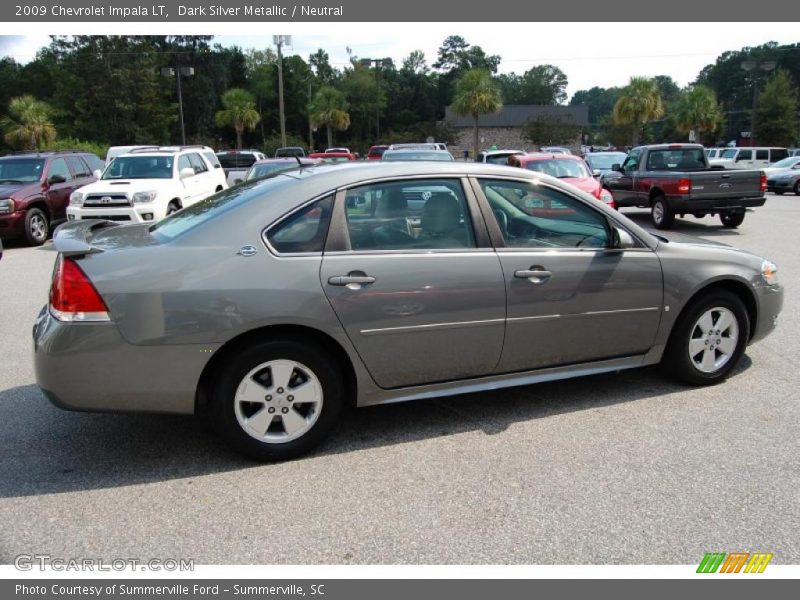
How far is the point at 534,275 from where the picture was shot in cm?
422

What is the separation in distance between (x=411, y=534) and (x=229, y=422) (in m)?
1.21

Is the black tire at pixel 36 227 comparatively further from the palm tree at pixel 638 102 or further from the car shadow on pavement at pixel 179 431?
the palm tree at pixel 638 102

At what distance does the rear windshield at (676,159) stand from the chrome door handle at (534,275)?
1212cm

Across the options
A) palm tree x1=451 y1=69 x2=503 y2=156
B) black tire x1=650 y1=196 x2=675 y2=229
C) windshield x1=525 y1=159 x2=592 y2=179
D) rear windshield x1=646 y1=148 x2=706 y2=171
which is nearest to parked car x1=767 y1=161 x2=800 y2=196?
rear windshield x1=646 y1=148 x2=706 y2=171

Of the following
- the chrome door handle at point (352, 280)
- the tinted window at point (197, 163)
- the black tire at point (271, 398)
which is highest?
the tinted window at point (197, 163)

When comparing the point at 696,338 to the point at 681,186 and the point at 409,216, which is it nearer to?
the point at 409,216

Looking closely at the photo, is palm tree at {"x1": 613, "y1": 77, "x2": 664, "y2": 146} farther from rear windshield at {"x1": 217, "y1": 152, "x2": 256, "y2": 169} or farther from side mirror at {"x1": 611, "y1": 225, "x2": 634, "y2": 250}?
side mirror at {"x1": 611, "y1": 225, "x2": 634, "y2": 250}

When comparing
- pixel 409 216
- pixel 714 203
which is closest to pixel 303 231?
pixel 409 216

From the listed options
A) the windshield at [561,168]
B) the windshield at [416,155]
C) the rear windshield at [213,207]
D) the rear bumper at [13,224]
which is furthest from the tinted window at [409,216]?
the rear bumper at [13,224]

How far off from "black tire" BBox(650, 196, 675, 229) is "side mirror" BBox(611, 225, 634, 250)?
10.3m

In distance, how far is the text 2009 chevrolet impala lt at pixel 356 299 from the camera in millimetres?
3553

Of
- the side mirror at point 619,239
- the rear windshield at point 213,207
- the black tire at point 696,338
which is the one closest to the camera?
the rear windshield at point 213,207

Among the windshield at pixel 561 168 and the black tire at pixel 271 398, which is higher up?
the windshield at pixel 561 168

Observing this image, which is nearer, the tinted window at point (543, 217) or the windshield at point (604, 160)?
the tinted window at point (543, 217)
